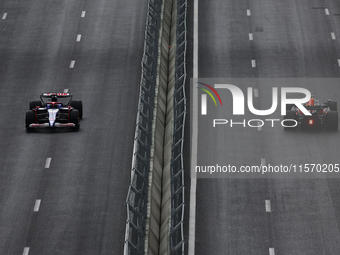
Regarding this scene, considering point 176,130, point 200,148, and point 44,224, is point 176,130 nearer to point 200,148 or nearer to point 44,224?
point 200,148

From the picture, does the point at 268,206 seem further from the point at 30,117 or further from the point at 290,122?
the point at 30,117

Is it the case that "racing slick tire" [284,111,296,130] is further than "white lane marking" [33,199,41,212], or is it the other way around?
"racing slick tire" [284,111,296,130]

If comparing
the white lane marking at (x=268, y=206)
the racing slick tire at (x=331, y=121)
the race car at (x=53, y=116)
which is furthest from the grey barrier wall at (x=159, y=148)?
the racing slick tire at (x=331, y=121)

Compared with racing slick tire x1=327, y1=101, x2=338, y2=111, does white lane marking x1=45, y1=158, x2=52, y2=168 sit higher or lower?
lower

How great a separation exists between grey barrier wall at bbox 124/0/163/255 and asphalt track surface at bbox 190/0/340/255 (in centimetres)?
244

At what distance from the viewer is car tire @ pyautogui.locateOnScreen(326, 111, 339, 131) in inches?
1403

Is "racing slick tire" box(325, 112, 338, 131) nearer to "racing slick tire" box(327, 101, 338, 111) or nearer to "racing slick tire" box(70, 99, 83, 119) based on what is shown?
"racing slick tire" box(327, 101, 338, 111)

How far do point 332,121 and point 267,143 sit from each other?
3215 mm

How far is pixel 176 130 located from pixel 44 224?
6.80m

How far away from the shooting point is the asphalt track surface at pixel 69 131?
29562 millimetres

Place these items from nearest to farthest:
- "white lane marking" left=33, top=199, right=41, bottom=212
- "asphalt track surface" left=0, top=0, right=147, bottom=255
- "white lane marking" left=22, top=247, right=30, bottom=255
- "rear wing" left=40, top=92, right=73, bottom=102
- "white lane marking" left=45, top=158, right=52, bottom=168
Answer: "white lane marking" left=22, top=247, right=30, bottom=255 → "asphalt track surface" left=0, top=0, right=147, bottom=255 → "white lane marking" left=33, top=199, right=41, bottom=212 → "white lane marking" left=45, top=158, right=52, bottom=168 → "rear wing" left=40, top=92, right=73, bottom=102

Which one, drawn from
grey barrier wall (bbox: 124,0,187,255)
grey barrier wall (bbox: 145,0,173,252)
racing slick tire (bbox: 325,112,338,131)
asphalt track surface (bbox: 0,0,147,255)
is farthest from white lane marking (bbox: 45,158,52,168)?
racing slick tire (bbox: 325,112,338,131)

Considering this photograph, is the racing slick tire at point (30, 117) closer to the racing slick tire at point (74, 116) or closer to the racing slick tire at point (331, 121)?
the racing slick tire at point (74, 116)

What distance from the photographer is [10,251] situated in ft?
93.1
